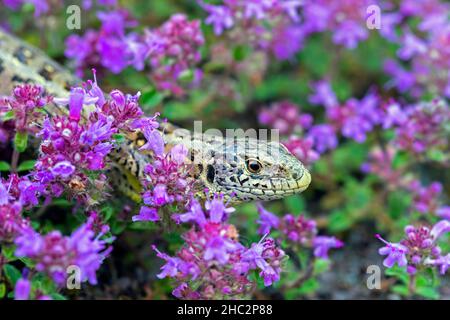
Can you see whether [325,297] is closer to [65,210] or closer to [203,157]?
[203,157]

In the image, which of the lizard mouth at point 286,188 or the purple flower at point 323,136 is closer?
the lizard mouth at point 286,188

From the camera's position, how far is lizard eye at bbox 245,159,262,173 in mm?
4340

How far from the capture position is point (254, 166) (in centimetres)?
434

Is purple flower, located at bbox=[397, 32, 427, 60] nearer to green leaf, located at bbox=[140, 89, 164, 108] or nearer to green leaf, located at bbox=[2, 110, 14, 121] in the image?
green leaf, located at bbox=[140, 89, 164, 108]

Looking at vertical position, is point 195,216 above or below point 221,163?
below

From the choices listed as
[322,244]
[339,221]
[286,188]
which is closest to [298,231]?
[322,244]

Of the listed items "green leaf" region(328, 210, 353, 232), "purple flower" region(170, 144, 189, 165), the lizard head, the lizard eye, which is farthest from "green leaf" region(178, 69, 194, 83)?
"green leaf" region(328, 210, 353, 232)

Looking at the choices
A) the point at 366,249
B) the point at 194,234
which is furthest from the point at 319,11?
the point at 194,234

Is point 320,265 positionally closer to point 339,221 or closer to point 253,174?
point 339,221

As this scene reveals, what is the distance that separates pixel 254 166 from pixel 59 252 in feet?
5.06

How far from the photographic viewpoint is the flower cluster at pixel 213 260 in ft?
11.9

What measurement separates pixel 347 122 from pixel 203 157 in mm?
2068

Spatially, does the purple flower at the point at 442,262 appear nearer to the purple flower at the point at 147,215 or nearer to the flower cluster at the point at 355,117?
the purple flower at the point at 147,215

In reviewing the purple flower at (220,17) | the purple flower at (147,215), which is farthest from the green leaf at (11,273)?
the purple flower at (220,17)
